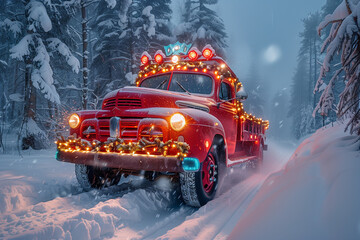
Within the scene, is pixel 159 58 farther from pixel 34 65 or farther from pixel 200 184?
pixel 34 65

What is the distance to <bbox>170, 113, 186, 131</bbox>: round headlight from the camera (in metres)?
3.16

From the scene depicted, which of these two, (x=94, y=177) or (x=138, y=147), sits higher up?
(x=138, y=147)

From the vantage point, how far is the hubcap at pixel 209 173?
12.1ft

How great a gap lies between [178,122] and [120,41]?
44.2 feet

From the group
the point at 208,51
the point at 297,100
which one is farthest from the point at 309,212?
the point at 297,100

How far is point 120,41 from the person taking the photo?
49.4 feet

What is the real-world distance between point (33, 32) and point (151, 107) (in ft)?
30.7

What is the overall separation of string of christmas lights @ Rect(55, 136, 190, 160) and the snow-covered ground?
0.72 meters

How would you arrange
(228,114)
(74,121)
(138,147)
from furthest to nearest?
(228,114) < (74,121) < (138,147)

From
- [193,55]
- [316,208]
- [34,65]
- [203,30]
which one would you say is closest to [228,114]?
[193,55]

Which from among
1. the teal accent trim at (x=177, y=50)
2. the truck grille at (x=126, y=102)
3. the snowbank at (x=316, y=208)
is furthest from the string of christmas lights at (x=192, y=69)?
the snowbank at (x=316, y=208)

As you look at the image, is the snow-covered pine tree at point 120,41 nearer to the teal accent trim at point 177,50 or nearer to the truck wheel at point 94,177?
the teal accent trim at point 177,50

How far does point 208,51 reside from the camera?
4.94m

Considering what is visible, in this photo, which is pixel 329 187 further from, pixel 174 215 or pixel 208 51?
pixel 208 51
